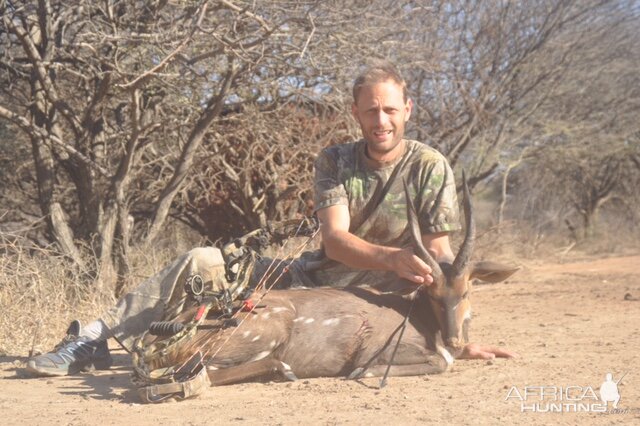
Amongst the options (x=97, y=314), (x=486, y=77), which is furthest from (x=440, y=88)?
(x=97, y=314)

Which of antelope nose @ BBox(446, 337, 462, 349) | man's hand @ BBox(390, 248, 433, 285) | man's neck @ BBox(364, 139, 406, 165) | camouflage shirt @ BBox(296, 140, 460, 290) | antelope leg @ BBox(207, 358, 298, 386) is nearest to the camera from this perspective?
man's hand @ BBox(390, 248, 433, 285)

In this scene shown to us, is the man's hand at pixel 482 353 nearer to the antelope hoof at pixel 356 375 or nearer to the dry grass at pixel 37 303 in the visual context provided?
the antelope hoof at pixel 356 375

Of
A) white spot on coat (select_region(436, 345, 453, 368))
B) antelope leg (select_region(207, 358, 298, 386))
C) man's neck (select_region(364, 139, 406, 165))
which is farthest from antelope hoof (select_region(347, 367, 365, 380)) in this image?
man's neck (select_region(364, 139, 406, 165))

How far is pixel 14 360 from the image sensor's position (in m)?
6.10

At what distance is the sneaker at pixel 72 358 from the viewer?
5418 millimetres

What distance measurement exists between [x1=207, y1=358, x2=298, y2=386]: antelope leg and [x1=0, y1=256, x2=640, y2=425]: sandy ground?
0.27 ft

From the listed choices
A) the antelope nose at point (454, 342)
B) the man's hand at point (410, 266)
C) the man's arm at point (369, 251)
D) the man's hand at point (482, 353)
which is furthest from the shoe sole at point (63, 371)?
the man's hand at point (482, 353)

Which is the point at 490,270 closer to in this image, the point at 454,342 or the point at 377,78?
the point at 454,342

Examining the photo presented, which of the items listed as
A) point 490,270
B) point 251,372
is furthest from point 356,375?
point 490,270

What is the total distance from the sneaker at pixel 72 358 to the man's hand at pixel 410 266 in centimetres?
204

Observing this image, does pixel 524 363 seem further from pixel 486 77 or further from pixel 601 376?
pixel 486 77

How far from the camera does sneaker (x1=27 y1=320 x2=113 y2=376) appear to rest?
5418 mm

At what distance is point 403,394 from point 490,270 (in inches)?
41.9

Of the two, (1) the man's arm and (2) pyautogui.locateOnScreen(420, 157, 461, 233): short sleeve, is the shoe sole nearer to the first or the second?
(1) the man's arm
